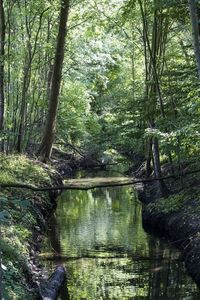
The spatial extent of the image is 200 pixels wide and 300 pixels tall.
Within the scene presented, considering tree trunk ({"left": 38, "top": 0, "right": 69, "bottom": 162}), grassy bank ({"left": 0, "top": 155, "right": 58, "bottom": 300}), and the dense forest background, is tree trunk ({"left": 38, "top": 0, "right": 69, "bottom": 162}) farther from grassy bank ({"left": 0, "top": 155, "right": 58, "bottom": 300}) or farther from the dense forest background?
grassy bank ({"left": 0, "top": 155, "right": 58, "bottom": 300})

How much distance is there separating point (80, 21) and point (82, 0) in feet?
7.72

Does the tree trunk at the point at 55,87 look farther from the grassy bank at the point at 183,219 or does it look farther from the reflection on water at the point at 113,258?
the grassy bank at the point at 183,219

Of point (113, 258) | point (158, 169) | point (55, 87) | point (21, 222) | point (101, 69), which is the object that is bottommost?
point (113, 258)

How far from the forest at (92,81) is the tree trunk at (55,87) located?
0.04 m

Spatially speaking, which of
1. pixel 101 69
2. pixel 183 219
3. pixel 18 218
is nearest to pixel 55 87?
pixel 101 69

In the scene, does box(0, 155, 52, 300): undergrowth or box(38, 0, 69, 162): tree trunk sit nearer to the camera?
box(0, 155, 52, 300): undergrowth

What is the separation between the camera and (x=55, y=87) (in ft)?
70.4

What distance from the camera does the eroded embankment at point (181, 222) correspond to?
11.1m

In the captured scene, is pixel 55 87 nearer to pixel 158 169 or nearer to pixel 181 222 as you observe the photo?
pixel 158 169

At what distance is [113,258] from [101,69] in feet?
56.9

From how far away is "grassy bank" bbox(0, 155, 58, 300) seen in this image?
7270mm

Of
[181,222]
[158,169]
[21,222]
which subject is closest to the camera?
[21,222]

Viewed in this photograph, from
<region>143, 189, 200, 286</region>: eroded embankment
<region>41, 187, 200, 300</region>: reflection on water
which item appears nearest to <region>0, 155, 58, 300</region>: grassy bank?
<region>41, 187, 200, 300</region>: reflection on water

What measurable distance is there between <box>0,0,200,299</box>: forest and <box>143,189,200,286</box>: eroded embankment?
2.77 ft
